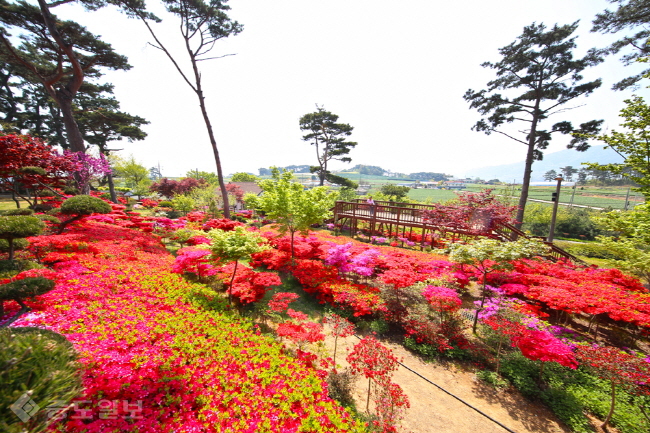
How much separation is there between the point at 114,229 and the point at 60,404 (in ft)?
37.2

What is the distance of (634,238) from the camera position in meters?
6.64

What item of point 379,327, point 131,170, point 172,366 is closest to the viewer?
point 172,366

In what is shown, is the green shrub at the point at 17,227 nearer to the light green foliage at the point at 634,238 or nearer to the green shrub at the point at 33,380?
the green shrub at the point at 33,380

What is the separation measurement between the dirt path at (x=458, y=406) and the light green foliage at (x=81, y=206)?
11.2 m

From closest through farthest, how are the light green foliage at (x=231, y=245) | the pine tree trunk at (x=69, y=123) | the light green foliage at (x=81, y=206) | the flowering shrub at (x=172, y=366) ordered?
the flowering shrub at (x=172, y=366) < the light green foliage at (x=231, y=245) < the light green foliage at (x=81, y=206) < the pine tree trunk at (x=69, y=123)

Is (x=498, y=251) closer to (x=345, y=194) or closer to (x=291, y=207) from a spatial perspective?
(x=291, y=207)

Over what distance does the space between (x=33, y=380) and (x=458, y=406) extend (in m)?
6.60

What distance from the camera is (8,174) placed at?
891 cm

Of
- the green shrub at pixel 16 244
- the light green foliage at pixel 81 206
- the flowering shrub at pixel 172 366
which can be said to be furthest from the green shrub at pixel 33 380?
the light green foliage at pixel 81 206

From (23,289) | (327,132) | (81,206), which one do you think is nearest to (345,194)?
(327,132)

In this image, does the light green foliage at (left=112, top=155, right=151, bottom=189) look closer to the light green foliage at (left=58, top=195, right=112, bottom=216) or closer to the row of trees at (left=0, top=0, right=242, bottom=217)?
the row of trees at (left=0, top=0, right=242, bottom=217)

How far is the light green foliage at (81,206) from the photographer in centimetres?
843

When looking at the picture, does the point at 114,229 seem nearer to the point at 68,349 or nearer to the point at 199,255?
the point at 199,255

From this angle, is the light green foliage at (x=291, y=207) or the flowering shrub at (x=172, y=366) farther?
the light green foliage at (x=291, y=207)
